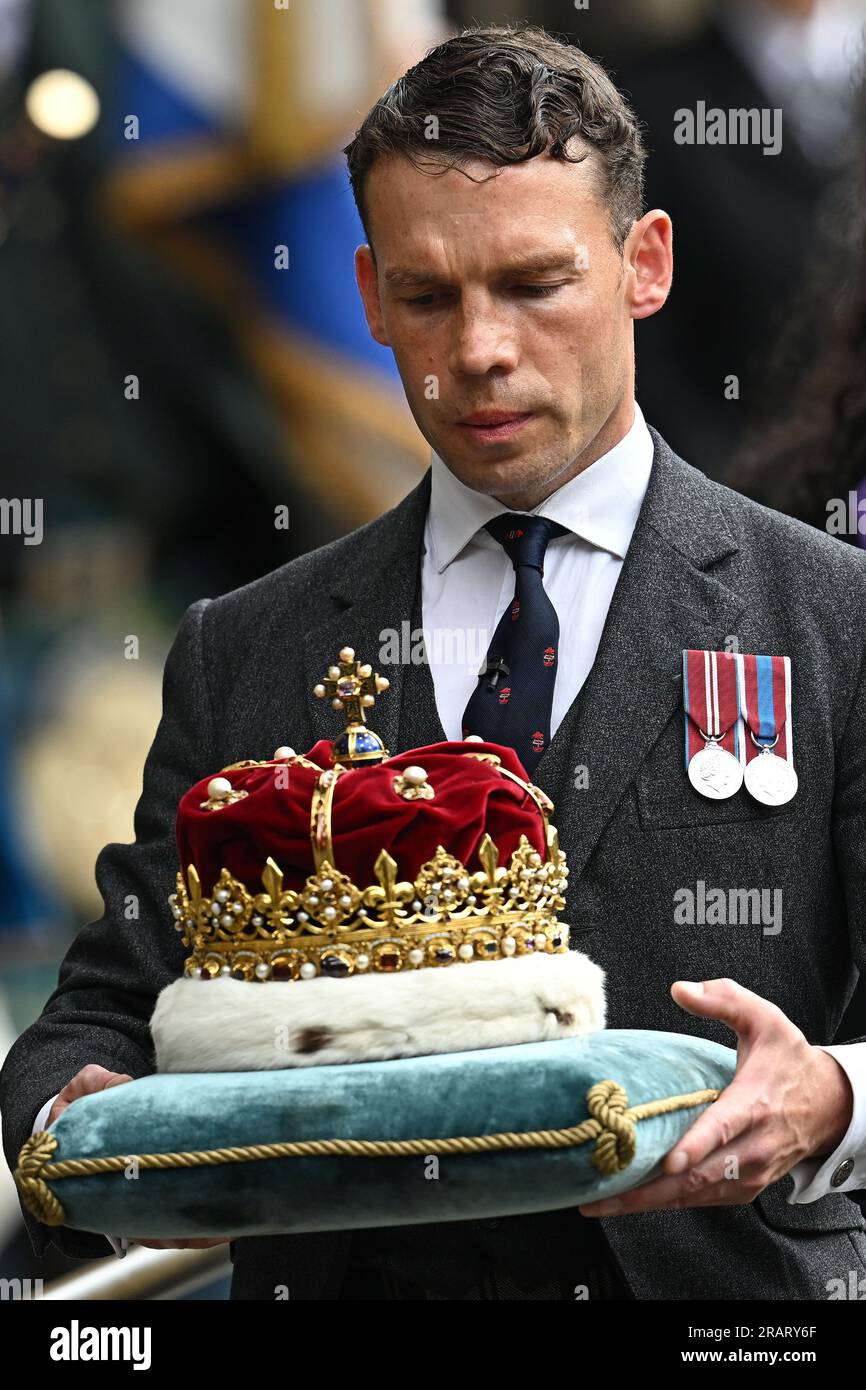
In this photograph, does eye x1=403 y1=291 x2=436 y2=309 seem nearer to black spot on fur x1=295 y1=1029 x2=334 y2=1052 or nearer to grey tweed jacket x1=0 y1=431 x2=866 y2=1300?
grey tweed jacket x1=0 y1=431 x2=866 y2=1300

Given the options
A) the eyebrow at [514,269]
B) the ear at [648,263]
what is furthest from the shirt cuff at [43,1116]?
the ear at [648,263]

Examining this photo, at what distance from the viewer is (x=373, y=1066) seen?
4.67 ft

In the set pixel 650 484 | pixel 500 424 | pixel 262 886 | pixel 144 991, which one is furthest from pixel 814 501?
pixel 262 886

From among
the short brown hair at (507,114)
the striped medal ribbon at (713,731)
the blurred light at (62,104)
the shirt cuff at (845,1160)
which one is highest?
the blurred light at (62,104)

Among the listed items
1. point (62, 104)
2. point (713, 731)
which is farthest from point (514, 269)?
point (62, 104)

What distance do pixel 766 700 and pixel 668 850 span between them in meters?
0.18

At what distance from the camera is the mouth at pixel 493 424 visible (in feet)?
6.15

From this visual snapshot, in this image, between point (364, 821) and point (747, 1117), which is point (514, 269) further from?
point (747, 1117)

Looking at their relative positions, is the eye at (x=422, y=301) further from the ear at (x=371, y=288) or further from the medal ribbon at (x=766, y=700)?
the medal ribbon at (x=766, y=700)

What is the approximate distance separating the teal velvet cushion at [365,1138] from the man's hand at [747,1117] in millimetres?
49

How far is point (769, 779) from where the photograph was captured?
1.87 meters

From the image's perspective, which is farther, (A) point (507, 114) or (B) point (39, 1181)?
(A) point (507, 114)
